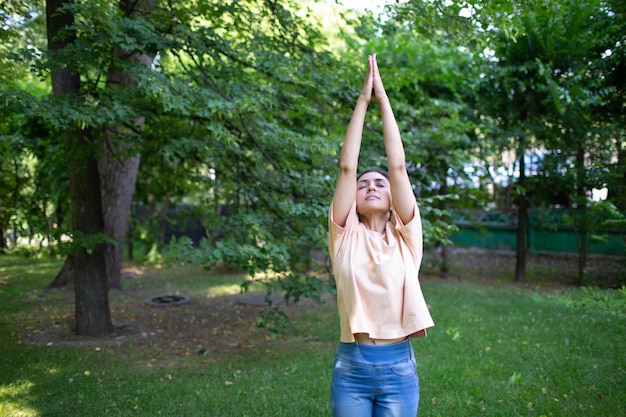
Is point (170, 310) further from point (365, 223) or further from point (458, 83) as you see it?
point (458, 83)

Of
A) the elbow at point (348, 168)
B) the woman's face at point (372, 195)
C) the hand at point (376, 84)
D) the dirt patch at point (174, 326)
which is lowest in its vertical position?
the dirt patch at point (174, 326)

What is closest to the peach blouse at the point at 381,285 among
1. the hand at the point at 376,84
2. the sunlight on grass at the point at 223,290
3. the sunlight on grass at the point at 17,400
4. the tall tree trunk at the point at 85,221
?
the hand at the point at 376,84

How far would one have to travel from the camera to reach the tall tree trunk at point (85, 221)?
5.46m

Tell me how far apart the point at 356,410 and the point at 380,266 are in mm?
602

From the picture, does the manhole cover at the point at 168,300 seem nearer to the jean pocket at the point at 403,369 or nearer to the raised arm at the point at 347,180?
the raised arm at the point at 347,180

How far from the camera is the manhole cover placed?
27.7 feet

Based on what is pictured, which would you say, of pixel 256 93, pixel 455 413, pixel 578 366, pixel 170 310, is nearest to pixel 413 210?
pixel 455 413

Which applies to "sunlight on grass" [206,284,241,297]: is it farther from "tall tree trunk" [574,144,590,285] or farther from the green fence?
"tall tree trunk" [574,144,590,285]

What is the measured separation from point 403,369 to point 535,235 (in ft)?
43.9

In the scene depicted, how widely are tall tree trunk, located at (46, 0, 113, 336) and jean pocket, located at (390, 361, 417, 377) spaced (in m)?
4.25

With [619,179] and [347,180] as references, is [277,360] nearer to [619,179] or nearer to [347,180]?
[347,180]

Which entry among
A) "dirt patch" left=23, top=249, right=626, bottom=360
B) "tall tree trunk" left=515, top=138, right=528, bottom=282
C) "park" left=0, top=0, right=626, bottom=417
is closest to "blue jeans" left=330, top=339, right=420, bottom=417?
"park" left=0, top=0, right=626, bottom=417

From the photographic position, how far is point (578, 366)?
16.2 ft

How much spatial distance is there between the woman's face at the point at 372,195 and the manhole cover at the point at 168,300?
672 cm
